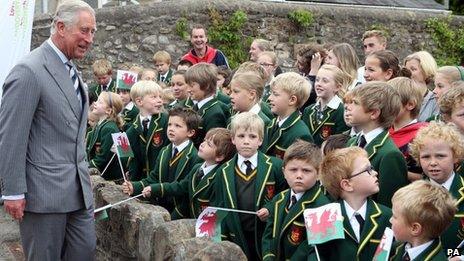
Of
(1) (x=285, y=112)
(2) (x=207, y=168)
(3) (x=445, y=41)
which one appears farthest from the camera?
(3) (x=445, y=41)

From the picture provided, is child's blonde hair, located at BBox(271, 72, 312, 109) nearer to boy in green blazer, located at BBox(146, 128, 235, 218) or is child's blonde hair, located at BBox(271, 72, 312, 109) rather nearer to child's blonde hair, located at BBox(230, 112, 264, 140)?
boy in green blazer, located at BBox(146, 128, 235, 218)

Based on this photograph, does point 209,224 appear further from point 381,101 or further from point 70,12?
point 70,12

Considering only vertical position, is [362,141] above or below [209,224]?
above

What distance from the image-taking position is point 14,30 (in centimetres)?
966

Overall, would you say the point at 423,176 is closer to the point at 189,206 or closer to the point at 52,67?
the point at 189,206

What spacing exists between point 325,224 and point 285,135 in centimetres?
186

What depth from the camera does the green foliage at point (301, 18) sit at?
13961 millimetres

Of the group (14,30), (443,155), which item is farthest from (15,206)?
(14,30)

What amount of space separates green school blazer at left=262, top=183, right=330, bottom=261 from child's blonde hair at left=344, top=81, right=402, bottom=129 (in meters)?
0.61

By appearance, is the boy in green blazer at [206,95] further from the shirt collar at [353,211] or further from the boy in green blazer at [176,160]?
the shirt collar at [353,211]

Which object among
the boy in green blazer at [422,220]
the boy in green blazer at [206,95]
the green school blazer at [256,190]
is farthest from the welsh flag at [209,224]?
the boy in green blazer at [206,95]

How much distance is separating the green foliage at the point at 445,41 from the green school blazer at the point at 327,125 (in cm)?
867

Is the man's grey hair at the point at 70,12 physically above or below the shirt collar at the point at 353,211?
above

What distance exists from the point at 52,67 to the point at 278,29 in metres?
9.36
